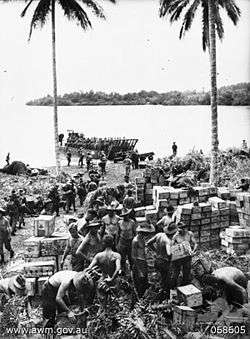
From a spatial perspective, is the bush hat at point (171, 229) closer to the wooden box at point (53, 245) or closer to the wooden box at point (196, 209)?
the wooden box at point (196, 209)

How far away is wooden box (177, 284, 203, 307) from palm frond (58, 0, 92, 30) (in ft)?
42.6

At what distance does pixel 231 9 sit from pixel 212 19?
1.38 metres

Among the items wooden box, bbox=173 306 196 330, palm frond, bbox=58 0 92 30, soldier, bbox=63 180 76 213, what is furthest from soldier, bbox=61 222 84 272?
palm frond, bbox=58 0 92 30

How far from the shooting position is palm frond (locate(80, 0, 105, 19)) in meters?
16.2

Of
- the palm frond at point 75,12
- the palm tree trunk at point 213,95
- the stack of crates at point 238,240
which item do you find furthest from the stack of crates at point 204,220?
the palm frond at point 75,12

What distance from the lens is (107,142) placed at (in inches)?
981

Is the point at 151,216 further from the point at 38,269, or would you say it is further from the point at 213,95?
the point at 213,95

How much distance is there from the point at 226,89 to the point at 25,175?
35.5 feet

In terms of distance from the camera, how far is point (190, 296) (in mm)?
6605

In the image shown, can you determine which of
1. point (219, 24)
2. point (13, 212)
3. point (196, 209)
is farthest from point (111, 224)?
point (219, 24)

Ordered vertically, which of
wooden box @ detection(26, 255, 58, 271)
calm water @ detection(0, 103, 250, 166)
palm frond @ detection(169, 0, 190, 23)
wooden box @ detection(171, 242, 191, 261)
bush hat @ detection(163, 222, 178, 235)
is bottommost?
wooden box @ detection(26, 255, 58, 271)

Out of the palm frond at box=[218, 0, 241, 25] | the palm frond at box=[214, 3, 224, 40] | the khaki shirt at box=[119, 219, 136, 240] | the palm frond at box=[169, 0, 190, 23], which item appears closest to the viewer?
the khaki shirt at box=[119, 219, 136, 240]

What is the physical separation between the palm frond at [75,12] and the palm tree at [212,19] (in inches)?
144

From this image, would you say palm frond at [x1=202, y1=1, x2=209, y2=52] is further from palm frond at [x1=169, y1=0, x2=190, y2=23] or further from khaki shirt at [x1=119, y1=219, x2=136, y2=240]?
khaki shirt at [x1=119, y1=219, x2=136, y2=240]
